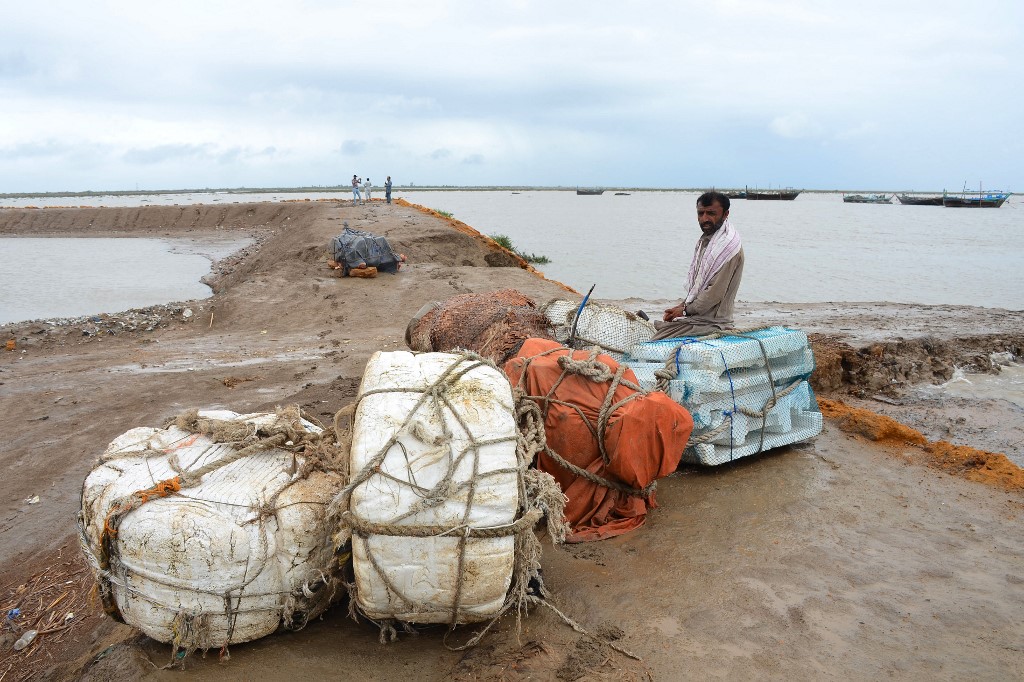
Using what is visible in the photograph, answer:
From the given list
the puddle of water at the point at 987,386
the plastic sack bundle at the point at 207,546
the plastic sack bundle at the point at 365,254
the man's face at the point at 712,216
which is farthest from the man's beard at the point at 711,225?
the plastic sack bundle at the point at 365,254

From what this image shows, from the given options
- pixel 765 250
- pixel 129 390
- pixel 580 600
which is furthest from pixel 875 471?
pixel 765 250

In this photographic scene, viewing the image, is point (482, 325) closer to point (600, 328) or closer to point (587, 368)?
point (600, 328)

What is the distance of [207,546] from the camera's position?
2393mm

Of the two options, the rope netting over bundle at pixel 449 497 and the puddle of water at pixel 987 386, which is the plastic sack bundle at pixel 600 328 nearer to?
the rope netting over bundle at pixel 449 497

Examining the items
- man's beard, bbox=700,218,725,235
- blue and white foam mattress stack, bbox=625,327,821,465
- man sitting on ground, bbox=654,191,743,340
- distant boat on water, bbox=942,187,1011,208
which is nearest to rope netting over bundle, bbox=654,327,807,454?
blue and white foam mattress stack, bbox=625,327,821,465

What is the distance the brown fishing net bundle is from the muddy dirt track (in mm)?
1193

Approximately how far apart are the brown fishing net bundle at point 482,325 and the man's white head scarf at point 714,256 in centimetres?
118

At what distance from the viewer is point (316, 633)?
271 cm

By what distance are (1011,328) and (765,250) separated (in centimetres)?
1523

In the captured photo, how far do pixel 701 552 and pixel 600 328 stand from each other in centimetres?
165

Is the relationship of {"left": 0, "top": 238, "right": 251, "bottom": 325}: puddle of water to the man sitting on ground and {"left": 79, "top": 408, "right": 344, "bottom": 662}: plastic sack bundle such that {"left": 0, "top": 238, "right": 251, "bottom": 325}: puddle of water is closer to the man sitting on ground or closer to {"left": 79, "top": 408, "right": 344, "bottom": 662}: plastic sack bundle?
{"left": 79, "top": 408, "right": 344, "bottom": 662}: plastic sack bundle

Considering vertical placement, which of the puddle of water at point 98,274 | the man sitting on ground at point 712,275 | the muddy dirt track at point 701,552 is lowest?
the puddle of water at point 98,274

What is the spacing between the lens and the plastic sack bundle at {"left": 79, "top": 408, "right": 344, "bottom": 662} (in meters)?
2.41

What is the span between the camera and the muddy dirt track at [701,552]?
258 cm
